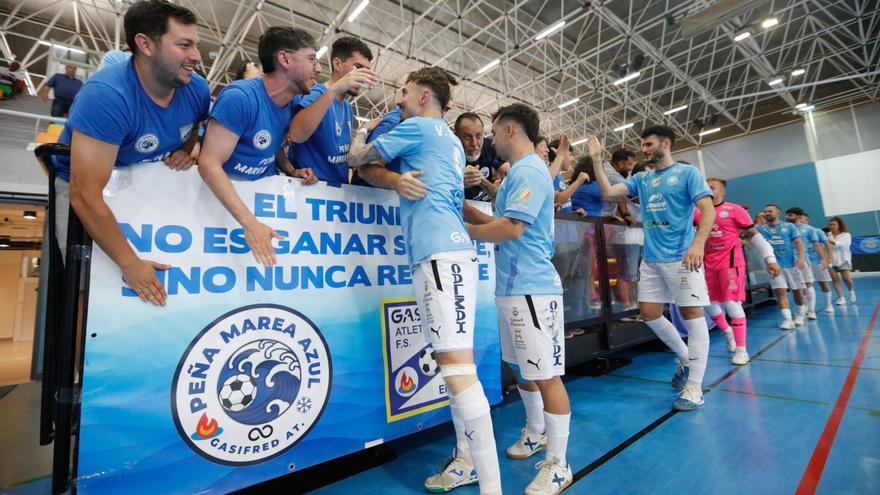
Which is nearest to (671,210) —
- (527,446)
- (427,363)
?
(527,446)

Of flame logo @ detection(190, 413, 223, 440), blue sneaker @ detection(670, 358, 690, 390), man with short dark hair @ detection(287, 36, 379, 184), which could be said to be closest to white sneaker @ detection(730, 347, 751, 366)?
blue sneaker @ detection(670, 358, 690, 390)

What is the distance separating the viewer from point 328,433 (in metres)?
1.82

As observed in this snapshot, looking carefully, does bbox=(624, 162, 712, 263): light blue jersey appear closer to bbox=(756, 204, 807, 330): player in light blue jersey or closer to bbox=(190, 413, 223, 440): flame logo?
bbox=(190, 413, 223, 440): flame logo

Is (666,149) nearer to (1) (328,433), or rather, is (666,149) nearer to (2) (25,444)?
(1) (328,433)

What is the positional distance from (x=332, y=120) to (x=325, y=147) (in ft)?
0.50

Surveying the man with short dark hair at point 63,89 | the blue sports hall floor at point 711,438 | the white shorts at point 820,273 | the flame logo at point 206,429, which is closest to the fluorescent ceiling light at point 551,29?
the white shorts at point 820,273

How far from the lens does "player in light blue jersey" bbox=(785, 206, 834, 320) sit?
677cm

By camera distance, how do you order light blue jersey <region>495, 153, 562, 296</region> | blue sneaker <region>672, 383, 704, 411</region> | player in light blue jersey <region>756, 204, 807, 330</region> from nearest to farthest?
light blue jersey <region>495, 153, 562, 296</region>, blue sneaker <region>672, 383, 704, 411</region>, player in light blue jersey <region>756, 204, 807, 330</region>

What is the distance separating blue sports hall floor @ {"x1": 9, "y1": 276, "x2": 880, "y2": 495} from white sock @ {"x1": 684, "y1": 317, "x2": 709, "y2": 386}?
23 centimetres

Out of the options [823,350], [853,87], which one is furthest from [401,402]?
[853,87]

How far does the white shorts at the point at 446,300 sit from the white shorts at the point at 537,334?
1.06 feet

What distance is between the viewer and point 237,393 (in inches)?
62.4

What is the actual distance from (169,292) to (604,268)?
12.1 ft

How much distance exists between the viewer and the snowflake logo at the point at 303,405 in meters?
1.73
